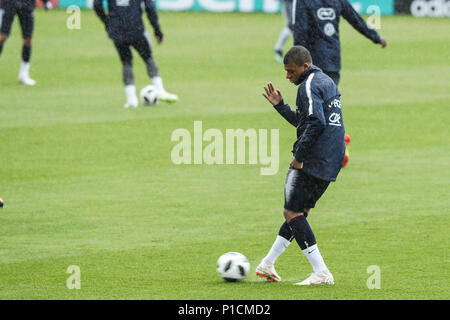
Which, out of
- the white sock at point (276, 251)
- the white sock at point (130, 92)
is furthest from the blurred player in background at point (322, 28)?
the white sock at point (130, 92)

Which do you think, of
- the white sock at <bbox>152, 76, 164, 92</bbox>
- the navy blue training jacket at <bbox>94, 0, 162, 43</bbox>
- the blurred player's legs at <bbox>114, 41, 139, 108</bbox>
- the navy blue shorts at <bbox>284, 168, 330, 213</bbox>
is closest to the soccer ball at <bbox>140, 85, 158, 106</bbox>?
the white sock at <bbox>152, 76, 164, 92</bbox>

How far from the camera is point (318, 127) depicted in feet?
24.1

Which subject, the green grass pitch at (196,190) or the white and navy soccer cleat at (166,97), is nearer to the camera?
the green grass pitch at (196,190)

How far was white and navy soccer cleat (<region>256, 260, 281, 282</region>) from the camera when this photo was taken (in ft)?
25.3

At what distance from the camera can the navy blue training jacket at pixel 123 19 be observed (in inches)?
649

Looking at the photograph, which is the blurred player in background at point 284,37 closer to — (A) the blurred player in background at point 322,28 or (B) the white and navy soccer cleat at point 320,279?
(A) the blurred player in background at point 322,28

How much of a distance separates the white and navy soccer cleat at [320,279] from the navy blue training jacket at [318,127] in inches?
29.1

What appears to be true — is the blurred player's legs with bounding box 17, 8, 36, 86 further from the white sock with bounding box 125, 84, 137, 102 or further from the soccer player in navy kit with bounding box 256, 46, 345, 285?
the soccer player in navy kit with bounding box 256, 46, 345, 285

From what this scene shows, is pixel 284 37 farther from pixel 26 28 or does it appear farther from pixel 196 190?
pixel 196 190

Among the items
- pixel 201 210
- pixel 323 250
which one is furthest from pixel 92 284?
pixel 201 210

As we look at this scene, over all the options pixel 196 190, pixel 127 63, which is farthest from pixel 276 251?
pixel 127 63

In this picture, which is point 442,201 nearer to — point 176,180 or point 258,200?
point 258,200

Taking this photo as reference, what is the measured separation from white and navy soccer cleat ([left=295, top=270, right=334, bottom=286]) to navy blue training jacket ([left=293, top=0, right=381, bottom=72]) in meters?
5.18

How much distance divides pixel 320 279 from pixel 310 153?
0.98 meters
